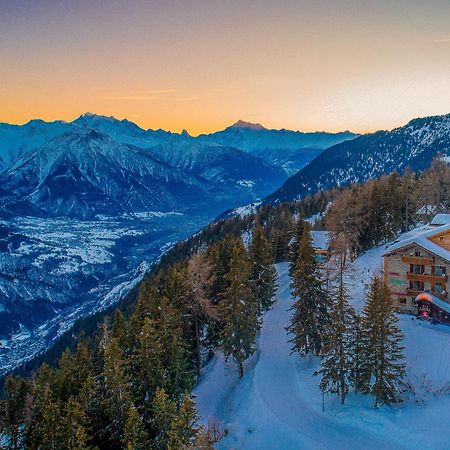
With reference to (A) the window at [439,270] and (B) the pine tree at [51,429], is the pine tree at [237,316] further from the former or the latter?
(A) the window at [439,270]

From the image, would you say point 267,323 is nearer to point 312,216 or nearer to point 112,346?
point 112,346

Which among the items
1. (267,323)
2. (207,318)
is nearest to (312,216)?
(267,323)

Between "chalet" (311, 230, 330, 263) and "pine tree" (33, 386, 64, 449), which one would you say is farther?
"chalet" (311, 230, 330, 263)

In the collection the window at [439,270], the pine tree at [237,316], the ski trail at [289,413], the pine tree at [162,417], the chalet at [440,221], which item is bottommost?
the ski trail at [289,413]

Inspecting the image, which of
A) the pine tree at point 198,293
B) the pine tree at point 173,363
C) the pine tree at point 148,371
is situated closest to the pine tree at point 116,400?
the pine tree at point 148,371

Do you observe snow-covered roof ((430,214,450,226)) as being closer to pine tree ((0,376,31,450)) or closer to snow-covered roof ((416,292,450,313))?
snow-covered roof ((416,292,450,313))

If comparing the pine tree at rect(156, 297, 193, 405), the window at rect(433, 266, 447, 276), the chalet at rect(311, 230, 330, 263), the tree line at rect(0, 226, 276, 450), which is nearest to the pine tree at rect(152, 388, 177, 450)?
the tree line at rect(0, 226, 276, 450)

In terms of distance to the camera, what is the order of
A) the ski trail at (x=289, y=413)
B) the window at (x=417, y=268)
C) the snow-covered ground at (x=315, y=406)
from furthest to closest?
1. the window at (x=417, y=268)
2. the ski trail at (x=289, y=413)
3. the snow-covered ground at (x=315, y=406)

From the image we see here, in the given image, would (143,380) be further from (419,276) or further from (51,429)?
(419,276)

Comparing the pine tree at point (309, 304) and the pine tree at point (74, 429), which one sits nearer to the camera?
the pine tree at point (74, 429)
